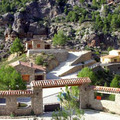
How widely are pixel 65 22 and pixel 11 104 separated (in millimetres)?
87192

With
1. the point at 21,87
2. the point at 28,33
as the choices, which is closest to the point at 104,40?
the point at 28,33

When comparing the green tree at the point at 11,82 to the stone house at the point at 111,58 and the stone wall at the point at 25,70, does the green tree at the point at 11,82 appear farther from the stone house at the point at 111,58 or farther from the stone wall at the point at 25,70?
the stone house at the point at 111,58

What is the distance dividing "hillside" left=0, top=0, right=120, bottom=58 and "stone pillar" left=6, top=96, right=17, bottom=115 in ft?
160

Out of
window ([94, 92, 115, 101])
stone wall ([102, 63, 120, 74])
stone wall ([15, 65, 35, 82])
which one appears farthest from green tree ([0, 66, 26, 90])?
stone wall ([102, 63, 120, 74])

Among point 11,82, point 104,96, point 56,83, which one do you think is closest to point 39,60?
point 11,82

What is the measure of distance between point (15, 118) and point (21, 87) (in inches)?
205

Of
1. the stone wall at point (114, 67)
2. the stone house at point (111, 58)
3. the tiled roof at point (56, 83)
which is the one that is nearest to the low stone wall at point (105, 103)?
the tiled roof at point (56, 83)

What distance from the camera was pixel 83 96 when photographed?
70.1 ft

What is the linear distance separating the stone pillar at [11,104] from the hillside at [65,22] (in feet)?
160

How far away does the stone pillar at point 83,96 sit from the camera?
21.3m

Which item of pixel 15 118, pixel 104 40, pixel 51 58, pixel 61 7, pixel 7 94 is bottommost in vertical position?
pixel 15 118

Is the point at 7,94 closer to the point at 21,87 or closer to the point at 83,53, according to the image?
the point at 21,87

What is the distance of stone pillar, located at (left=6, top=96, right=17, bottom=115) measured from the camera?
19.9 m

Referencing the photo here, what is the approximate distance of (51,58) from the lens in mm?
47875
